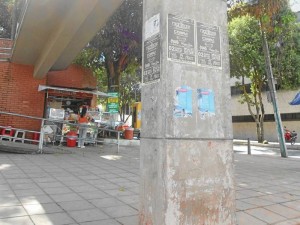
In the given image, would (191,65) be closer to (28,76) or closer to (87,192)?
(87,192)

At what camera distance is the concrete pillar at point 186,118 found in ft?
8.54

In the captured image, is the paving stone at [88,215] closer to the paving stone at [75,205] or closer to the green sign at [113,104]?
the paving stone at [75,205]

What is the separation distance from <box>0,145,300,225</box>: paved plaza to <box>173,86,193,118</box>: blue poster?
1.63 metres

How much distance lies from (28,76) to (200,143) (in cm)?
1133

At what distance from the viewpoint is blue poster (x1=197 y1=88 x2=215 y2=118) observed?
9.21 ft

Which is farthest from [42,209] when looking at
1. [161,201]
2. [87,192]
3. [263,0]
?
[263,0]

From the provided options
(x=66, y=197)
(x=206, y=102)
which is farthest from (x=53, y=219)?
(x=206, y=102)

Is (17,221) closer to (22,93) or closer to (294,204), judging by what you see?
(294,204)

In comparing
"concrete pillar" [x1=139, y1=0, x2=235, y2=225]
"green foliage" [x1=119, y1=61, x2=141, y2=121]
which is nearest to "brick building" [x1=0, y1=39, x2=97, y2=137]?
"concrete pillar" [x1=139, y1=0, x2=235, y2=225]

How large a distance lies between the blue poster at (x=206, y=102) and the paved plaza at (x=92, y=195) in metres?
1.67

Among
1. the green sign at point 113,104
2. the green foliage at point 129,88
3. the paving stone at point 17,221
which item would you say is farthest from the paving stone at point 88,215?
the green foliage at point 129,88

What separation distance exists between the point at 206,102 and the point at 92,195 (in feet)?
8.94

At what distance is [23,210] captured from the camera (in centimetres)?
369

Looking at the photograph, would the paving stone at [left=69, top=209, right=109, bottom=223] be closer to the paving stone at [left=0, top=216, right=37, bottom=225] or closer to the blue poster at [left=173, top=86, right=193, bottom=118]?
the paving stone at [left=0, top=216, right=37, bottom=225]
